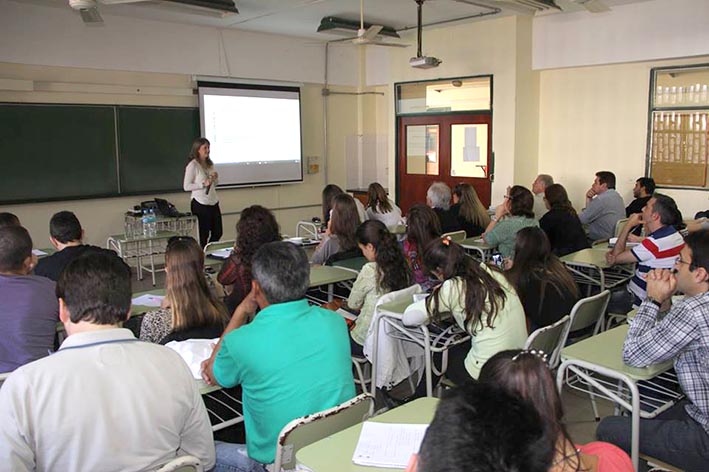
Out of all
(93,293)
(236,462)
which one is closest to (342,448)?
(236,462)

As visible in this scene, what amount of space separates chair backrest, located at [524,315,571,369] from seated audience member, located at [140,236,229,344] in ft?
4.58

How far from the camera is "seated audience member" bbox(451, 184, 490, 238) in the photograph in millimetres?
5941

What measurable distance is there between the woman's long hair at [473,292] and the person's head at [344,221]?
1779 millimetres

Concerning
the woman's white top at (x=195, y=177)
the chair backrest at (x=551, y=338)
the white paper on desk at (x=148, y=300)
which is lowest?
the chair backrest at (x=551, y=338)

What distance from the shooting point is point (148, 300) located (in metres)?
3.50

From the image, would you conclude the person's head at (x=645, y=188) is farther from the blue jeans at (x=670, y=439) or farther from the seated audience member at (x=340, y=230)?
the blue jeans at (x=670, y=439)

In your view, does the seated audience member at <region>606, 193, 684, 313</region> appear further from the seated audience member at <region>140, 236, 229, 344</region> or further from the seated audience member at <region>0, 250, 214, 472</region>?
the seated audience member at <region>0, 250, 214, 472</region>

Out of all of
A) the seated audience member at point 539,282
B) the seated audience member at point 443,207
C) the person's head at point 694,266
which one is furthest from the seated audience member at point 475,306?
the seated audience member at point 443,207

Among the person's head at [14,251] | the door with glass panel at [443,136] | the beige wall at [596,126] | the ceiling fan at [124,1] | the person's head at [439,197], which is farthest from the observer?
the door with glass panel at [443,136]

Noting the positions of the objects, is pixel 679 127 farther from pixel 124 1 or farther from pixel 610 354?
pixel 124 1

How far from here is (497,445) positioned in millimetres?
857

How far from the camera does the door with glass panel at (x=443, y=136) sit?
8250 millimetres

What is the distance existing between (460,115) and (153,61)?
160 inches

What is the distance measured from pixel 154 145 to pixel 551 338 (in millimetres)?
5941
